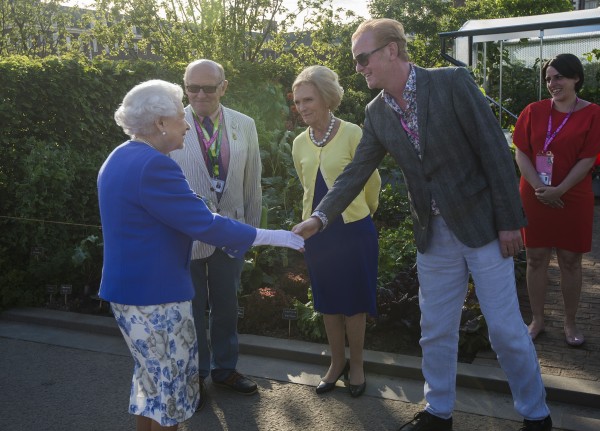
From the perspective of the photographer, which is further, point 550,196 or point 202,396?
point 550,196

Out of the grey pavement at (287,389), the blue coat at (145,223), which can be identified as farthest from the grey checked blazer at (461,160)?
the grey pavement at (287,389)

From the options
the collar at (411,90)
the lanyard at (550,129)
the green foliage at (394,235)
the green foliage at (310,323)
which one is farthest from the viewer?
the green foliage at (394,235)

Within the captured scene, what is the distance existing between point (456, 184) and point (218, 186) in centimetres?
155

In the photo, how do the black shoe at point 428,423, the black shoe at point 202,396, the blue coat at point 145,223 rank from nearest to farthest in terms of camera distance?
the blue coat at point 145,223 → the black shoe at point 428,423 → the black shoe at point 202,396

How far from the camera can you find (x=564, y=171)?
484cm

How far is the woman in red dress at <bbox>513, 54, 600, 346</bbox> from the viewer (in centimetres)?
478

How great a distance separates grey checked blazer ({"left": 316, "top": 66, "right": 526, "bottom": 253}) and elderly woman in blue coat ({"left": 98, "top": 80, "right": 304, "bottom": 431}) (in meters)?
1.04

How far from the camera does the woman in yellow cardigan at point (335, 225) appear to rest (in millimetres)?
4227

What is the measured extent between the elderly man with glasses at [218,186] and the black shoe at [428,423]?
1.18 metres

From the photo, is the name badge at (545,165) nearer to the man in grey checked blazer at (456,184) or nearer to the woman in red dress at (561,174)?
the woman in red dress at (561,174)

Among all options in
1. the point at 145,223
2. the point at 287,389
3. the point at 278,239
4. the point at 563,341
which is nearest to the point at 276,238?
the point at 278,239

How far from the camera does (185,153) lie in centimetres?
423

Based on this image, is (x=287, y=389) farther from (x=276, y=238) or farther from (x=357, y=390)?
(x=276, y=238)

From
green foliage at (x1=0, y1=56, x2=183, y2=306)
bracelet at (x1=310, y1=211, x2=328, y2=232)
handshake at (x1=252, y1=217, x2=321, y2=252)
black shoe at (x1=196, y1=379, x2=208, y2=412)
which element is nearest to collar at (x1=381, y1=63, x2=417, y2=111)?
bracelet at (x1=310, y1=211, x2=328, y2=232)
